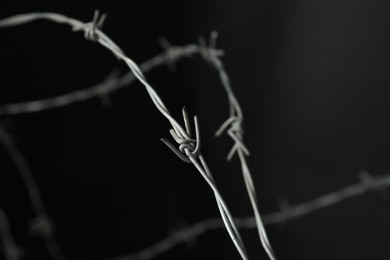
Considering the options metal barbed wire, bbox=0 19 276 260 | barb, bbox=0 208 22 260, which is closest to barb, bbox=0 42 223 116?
metal barbed wire, bbox=0 19 276 260

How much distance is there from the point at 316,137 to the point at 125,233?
55 centimetres

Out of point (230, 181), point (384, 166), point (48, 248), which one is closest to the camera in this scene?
point (48, 248)

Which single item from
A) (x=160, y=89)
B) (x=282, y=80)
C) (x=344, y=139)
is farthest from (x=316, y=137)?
(x=160, y=89)

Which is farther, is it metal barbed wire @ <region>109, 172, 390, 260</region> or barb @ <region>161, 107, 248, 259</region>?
metal barbed wire @ <region>109, 172, 390, 260</region>

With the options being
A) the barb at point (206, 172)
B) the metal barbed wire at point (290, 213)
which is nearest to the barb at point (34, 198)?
the metal barbed wire at point (290, 213)

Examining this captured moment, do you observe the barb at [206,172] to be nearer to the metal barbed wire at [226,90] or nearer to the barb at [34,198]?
the metal barbed wire at [226,90]

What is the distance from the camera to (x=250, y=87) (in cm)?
138

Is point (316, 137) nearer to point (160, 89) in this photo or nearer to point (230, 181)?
point (230, 181)

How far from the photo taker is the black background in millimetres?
1224

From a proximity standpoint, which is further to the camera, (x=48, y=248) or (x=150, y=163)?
(x=150, y=163)

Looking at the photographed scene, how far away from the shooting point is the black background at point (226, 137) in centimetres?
122

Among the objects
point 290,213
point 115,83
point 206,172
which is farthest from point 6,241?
point 206,172

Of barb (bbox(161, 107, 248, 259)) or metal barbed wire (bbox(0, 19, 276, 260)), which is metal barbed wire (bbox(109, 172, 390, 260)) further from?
barb (bbox(161, 107, 248, 259))

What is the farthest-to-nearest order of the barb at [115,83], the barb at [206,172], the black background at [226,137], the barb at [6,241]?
the black background at [226,137] < the barb at [6,241] < the barb at [115,83] < the barb at [206,172]
